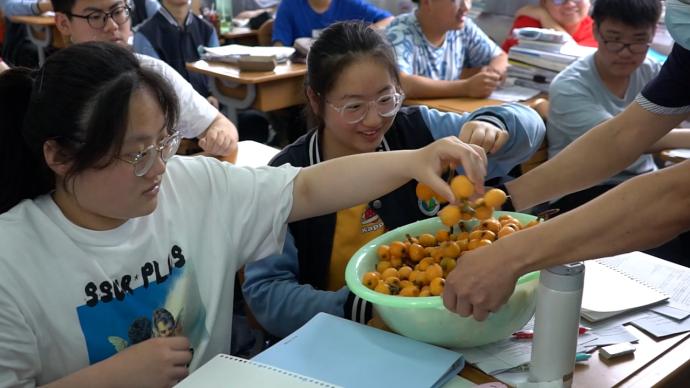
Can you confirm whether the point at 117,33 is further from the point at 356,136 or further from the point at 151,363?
the point at 151,363

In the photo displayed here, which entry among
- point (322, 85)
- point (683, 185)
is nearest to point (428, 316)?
point (683, 185)

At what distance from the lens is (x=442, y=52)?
144 inches

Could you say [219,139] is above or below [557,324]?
below

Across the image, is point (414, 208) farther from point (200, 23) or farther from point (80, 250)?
point (200, 23)

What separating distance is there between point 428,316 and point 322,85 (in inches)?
33.1

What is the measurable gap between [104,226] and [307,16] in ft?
11.5

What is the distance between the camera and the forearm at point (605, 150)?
1625mm

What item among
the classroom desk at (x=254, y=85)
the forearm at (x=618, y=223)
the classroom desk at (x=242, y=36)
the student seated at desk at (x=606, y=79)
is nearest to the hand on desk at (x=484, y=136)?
the forearm at (x=618, y=223)

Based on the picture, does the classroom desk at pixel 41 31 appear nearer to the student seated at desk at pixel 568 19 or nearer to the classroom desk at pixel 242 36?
the classroom desk at pixel 242 36

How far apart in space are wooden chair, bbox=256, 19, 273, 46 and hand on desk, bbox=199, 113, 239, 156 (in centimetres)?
310

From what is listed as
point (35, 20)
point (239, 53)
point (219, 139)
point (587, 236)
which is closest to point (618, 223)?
point (587, 236)

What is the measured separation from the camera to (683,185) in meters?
1.00

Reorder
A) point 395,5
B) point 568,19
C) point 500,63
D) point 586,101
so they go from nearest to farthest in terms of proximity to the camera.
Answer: point 586,101
point 500,63
point 568,19
point 395,5

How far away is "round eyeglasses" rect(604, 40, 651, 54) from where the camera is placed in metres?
2.67
